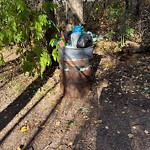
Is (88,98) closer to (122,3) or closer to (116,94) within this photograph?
(116,94)

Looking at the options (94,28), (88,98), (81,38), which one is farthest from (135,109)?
(94,28)

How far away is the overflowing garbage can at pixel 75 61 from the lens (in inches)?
184

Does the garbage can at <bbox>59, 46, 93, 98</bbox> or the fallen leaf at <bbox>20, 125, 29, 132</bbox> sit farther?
the garbage can at <bbox>59, 46, 93, 98</bbox>

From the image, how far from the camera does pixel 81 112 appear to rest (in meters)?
4.72

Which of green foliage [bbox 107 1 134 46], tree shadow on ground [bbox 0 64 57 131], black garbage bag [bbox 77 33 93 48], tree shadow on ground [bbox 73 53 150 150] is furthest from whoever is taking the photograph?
green foliage [bbox 107 1 134 46]

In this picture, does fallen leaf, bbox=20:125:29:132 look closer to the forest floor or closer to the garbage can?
the forest floor

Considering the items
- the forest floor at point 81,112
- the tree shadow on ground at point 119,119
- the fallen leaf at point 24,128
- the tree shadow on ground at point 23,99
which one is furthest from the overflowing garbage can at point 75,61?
the fallen leaf at point 24,128

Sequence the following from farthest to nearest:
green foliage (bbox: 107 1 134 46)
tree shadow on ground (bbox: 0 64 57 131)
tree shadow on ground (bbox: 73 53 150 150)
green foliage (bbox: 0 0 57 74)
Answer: green foliage (bbox: 107 1 134 46), tree shadow on ground (bbox: 0 64 57 131), green foliage (bbox: 0 0 57 74), tree shadow on ground (bbox: 73 53 150 150)

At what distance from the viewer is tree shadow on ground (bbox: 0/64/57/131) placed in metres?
4.78

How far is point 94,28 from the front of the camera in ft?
32.3

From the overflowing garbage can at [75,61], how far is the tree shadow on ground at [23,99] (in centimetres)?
78

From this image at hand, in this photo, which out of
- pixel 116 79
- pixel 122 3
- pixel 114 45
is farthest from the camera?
pixel 122 3

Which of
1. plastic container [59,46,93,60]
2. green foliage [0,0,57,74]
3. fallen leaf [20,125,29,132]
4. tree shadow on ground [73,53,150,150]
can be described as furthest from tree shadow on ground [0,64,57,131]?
tree shadow on ground [73,53,150,150]

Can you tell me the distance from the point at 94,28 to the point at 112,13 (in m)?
1.89
